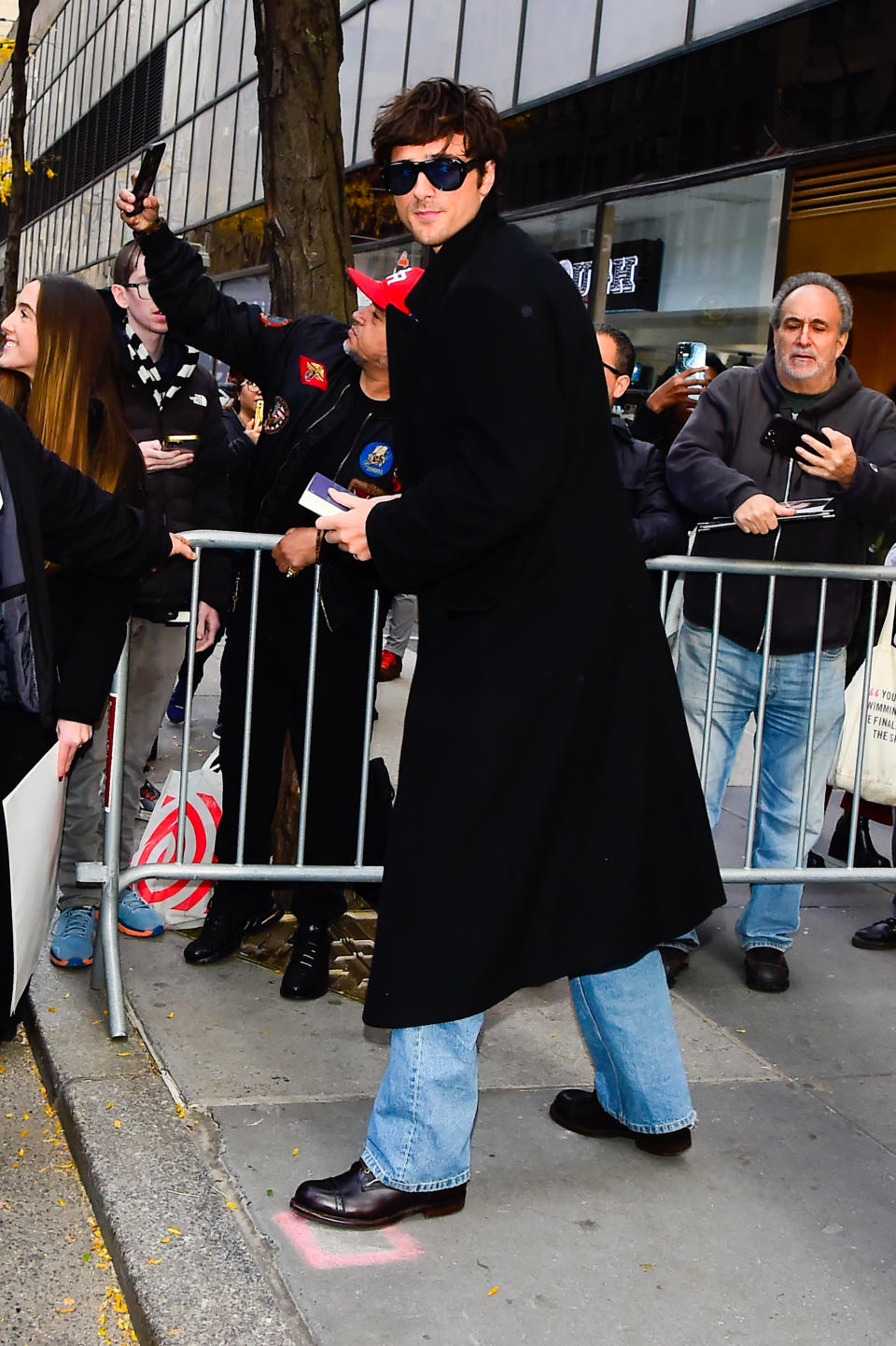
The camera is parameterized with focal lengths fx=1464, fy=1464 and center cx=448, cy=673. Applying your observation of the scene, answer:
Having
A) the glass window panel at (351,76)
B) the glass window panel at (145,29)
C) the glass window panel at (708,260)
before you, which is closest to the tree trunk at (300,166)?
the glass window panel at (708,260)

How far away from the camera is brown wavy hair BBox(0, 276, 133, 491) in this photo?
12.8 ft

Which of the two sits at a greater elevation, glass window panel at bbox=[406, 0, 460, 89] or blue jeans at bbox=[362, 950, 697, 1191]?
glass window panel at bbox=[406, 0, 460, 89]

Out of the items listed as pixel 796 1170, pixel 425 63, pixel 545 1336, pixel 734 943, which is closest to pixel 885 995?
pixel 734 943

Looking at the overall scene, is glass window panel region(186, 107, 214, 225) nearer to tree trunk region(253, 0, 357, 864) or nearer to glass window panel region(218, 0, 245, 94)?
glass window panel region(218, 0, 245, 94)

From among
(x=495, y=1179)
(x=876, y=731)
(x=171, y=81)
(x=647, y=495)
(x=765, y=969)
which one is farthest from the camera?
(x=171, y=81)

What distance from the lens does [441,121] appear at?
2.83 m

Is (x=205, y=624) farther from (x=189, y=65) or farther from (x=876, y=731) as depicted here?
(x=189, y=65)

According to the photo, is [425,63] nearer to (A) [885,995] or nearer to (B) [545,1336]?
(A) [885,995]

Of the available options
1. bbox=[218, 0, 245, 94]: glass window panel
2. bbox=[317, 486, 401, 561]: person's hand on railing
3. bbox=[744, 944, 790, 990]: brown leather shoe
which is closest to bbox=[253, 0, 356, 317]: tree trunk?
bbox=[317, 486, 401, 561]: person's hand on railing

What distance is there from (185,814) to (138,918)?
422 mm

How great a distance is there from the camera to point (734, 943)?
16.8 feet

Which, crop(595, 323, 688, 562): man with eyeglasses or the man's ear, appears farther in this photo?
crop(595, 323, 688, 562): man with eyeglasses

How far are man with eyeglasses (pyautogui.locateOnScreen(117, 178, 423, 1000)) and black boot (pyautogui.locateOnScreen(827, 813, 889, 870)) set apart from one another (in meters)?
2.41
